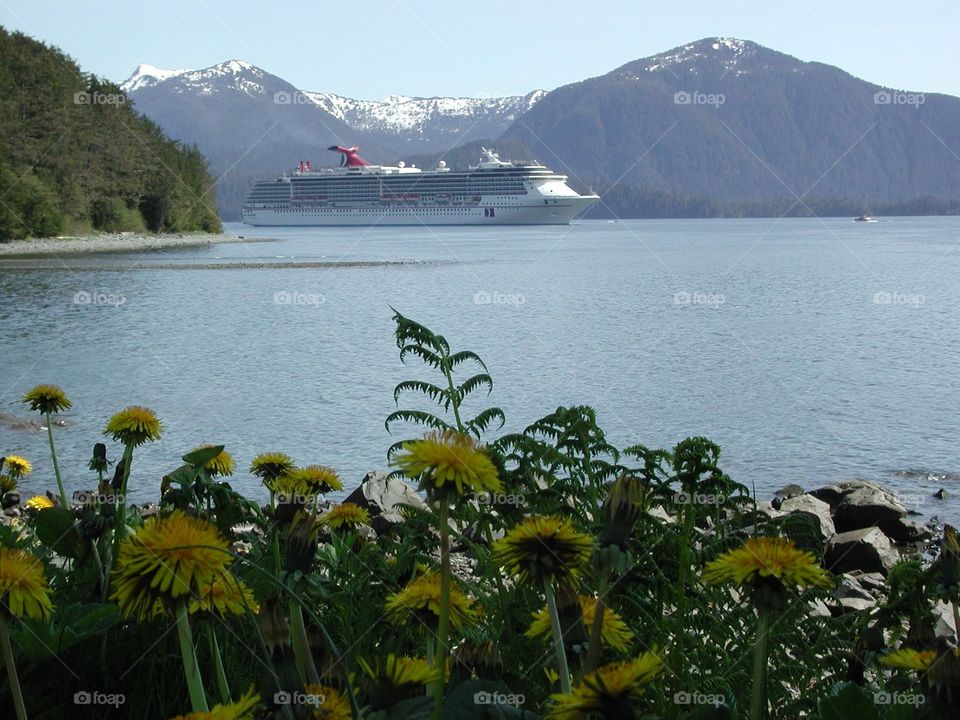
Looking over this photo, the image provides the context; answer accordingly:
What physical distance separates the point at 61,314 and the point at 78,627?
925 inches

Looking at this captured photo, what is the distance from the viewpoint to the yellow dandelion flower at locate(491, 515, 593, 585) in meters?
1.33

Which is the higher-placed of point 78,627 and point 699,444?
point 699,444

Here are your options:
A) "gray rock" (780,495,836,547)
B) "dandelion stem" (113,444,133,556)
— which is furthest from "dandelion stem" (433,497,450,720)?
"gray rock" (780,495,836,547)

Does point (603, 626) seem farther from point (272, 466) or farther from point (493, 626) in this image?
point (272, 466)

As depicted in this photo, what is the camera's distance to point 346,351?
17781 millimetres

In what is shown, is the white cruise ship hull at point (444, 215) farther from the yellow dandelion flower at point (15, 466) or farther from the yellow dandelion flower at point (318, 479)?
Result: the yellow dandelion flower at point (318, 479)

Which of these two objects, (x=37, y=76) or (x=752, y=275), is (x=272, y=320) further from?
(x=37, y=76)

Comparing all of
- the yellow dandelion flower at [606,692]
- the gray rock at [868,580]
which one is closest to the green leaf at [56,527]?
the yellow dandelion flower at [606,692]

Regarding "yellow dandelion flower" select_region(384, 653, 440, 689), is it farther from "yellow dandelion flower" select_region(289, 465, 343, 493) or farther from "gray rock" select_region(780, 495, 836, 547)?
"gray rock" select_region(780, 495, 836, 547)

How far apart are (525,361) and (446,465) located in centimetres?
1509

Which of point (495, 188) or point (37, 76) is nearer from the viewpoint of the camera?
point (37, 76)

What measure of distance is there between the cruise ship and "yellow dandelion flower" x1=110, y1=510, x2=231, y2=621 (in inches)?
3679

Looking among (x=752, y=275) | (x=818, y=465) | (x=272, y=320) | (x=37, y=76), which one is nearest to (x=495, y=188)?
(x=37, y=76)

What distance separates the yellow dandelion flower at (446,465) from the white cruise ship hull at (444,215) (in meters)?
95.1
